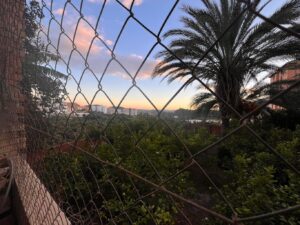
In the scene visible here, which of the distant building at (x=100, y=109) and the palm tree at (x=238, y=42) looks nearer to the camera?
the distant building at (x=100, y=109)

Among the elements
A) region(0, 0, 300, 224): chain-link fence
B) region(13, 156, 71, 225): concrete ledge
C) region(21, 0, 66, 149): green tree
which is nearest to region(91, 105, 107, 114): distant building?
region(0, 0, 300, 224): chain-link fence

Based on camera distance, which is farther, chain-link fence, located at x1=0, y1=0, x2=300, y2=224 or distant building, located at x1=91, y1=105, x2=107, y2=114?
distant building, located at x1=91, y1=105, x2=107, y2=114

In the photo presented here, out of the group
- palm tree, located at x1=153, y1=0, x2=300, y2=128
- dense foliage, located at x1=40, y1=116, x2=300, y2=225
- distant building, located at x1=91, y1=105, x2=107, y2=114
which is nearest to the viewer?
distant building, located at x1=91, y1=105, x2=107, y2=114

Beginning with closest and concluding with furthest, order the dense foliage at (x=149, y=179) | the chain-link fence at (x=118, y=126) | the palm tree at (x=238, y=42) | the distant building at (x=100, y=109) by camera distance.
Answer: the chain-link fence at (x=118, y=126)
the distant building at (x=100, y=109)
the dense foliage at (x=149, y=179)
the palm tree at (x=238, y=42)

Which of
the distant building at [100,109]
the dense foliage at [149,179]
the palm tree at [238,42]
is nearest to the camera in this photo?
the distant building at [100,109]

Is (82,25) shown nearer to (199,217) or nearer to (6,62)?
(6,62)

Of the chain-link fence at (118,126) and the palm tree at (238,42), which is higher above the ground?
the palm tree at (238,42)

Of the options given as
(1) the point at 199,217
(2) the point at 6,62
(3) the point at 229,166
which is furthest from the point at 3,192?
(3) the point at 229,166

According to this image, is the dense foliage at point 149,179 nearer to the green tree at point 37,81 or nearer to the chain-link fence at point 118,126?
the chain-link fence at point 118,126

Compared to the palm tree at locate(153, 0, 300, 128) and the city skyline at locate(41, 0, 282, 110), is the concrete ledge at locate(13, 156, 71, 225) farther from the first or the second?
the palm tree at locate(153, 0, 300, 128)

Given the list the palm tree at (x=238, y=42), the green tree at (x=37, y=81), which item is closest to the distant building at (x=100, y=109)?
the green tree at (x=37, y=81)

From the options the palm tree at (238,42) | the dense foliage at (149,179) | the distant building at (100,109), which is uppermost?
the palm tree at (238,42)

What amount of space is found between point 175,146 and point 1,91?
249 cm

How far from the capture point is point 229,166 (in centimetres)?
427
